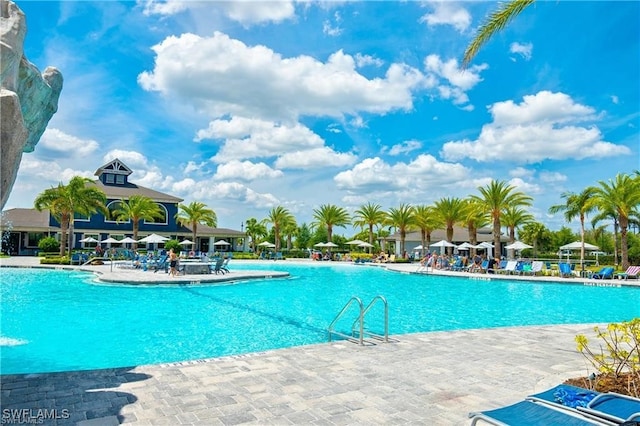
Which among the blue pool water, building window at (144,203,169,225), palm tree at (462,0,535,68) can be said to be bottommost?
the blue pool water

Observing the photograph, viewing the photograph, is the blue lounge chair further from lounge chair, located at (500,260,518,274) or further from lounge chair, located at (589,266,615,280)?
lounge chair, located at (500,260,518,274)

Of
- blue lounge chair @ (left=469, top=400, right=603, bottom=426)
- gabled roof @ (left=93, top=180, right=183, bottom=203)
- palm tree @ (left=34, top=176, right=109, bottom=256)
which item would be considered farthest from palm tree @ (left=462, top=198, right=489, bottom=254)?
blue lounge chair @ (left=469, top=400, right=603, bottom=426)

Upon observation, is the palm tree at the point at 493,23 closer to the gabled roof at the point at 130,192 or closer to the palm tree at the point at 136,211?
the palm tree at the point at 136,211

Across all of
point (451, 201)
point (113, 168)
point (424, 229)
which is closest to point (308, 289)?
point (451, 201)

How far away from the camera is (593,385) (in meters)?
5.21

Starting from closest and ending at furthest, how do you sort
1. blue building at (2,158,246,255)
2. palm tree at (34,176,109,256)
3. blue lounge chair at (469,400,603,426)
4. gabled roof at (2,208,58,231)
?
blue lounge chair at (469,400,603,426)
palm tree at (34,176,109,256)
gabled roof at (2,208,58,231)
blue building at (2,158,246,255)

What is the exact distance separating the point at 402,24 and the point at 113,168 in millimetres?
43516

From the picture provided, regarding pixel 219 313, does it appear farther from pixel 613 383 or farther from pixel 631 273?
pixel 631 273

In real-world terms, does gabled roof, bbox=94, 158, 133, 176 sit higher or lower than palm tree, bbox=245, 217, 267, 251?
higher

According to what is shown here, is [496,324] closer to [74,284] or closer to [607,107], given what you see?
[607,107]

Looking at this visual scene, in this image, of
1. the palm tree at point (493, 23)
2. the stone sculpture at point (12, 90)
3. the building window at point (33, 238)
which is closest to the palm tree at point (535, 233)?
the building window at point (33, 238)

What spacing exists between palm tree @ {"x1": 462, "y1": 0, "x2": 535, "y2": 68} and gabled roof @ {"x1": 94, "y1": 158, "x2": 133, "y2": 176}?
47.8 m

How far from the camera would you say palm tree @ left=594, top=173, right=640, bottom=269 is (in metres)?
30.3

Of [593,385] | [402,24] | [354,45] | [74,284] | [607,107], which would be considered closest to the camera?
[593,385]
